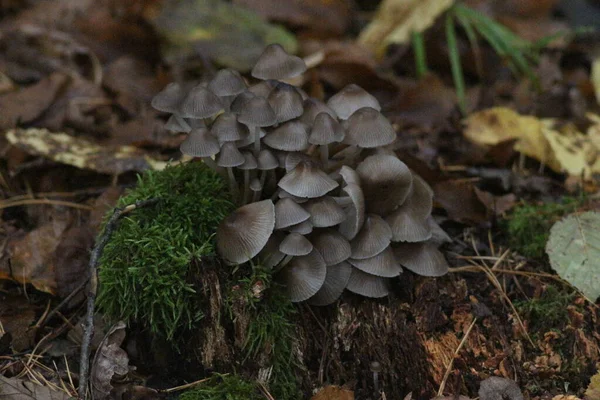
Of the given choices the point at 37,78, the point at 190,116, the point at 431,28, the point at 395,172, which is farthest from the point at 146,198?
the point at 431,28

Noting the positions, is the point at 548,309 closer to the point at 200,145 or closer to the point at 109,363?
the point at 200,145

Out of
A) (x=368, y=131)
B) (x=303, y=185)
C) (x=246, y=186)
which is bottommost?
(x=246, y=186)

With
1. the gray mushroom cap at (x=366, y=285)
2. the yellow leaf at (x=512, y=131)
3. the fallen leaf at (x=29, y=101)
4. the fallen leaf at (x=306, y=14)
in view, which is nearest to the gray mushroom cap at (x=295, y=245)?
the gray mushroom cap at (x=366, y=285)

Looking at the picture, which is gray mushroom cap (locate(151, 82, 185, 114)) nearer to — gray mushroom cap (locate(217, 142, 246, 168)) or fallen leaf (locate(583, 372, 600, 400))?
gray mushroom cap (locate(217, 142, 246, 168))

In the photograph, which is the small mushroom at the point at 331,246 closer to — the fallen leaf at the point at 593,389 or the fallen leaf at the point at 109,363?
the fallen leaf at the point at 109,363

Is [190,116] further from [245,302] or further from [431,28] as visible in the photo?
[431,28]

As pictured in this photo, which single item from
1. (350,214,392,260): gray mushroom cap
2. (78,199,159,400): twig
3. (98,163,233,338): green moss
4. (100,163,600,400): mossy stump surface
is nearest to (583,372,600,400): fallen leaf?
(100,163,600,400): mossy stump surface

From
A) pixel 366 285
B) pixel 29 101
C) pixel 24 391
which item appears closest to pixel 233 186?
pixel 366 285
